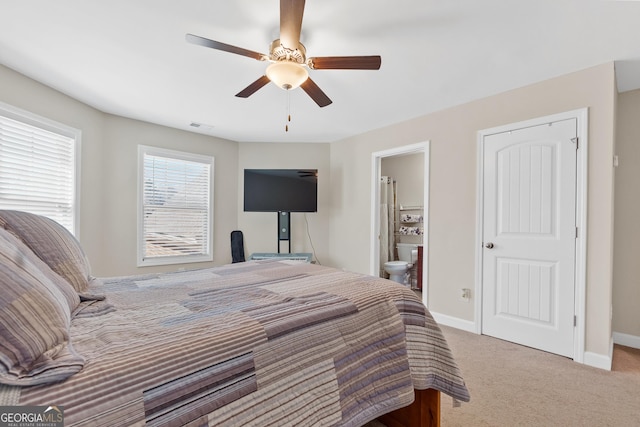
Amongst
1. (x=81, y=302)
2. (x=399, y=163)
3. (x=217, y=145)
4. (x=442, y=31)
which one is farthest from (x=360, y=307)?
(x=399, y=163)

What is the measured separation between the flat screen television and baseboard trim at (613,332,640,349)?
368 cm

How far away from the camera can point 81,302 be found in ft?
4.05

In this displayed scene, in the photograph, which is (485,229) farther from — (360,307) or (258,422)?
(258,422)

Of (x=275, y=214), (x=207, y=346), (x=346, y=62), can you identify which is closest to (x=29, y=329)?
(x=207, y=346)

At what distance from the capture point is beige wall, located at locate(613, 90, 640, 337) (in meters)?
2.77

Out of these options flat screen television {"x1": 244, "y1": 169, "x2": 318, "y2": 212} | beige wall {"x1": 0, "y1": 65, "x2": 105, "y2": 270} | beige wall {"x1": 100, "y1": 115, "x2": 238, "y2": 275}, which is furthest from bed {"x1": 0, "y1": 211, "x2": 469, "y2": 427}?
flat screen television {"x1": 244, "y1": 169, "x2": 318, "y2": 212}

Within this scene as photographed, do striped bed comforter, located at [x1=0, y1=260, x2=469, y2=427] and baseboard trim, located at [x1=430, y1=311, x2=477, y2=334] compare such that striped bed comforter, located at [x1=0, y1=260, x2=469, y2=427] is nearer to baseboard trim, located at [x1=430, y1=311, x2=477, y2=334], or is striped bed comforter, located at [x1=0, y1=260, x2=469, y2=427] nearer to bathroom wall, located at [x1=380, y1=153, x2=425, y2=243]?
baseboard trim, located at [x1=430, y1=311, x2=477, y2=334]

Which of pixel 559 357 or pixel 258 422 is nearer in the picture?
pixel 258 422

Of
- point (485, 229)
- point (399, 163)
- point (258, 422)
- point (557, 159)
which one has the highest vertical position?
point (399, 163)

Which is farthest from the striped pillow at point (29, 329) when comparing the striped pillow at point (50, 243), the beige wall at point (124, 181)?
the beige wall at point (124, 181)

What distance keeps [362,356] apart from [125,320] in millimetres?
951

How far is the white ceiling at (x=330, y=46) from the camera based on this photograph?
1.77 metres

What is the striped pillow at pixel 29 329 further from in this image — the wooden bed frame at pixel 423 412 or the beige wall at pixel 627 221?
the beige wall at pixel 627 221

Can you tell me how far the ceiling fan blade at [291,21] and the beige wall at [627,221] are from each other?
3329 millimetres
